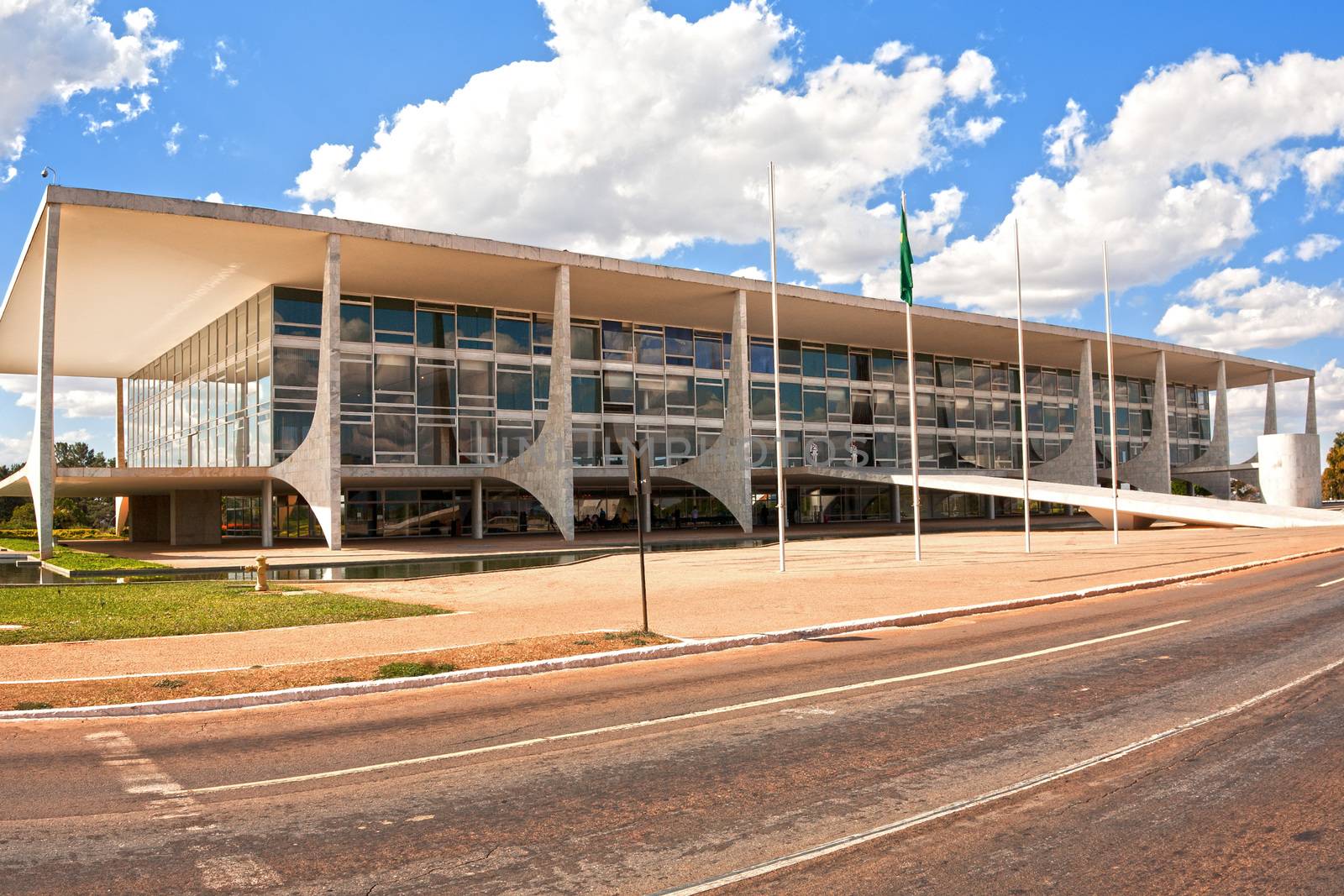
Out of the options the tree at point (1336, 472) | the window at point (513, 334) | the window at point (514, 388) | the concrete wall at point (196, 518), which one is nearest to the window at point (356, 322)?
the window at point (513, 334)

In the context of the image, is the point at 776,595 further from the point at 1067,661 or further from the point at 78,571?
the point at 78,571

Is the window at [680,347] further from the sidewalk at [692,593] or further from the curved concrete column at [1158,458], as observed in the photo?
the curved concrete column at [1158,458]

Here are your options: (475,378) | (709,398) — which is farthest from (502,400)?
(709,398)

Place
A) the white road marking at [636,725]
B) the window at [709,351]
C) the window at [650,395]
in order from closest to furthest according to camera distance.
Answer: the white road marking at [636,725] < the window at [650,395] < the window at [709,351]

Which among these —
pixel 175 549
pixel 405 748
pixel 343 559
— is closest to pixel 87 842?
pixel 405 748

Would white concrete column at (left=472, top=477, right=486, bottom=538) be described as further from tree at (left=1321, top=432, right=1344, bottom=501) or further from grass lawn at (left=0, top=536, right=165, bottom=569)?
tree at (left=1321, top=432, right=1344, bottom=501)

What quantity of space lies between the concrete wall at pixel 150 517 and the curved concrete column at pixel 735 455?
2933cm

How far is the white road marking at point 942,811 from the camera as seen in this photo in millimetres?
4578

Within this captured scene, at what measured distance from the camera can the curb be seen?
869 cm

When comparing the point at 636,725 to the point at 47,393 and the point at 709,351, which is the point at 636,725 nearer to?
the point at 47,393

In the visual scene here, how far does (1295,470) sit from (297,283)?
55.3 m

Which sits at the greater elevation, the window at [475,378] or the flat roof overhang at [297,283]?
the flat roof overhang at [297,283]

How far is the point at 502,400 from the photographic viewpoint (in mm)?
45312

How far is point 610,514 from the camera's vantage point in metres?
52.5
